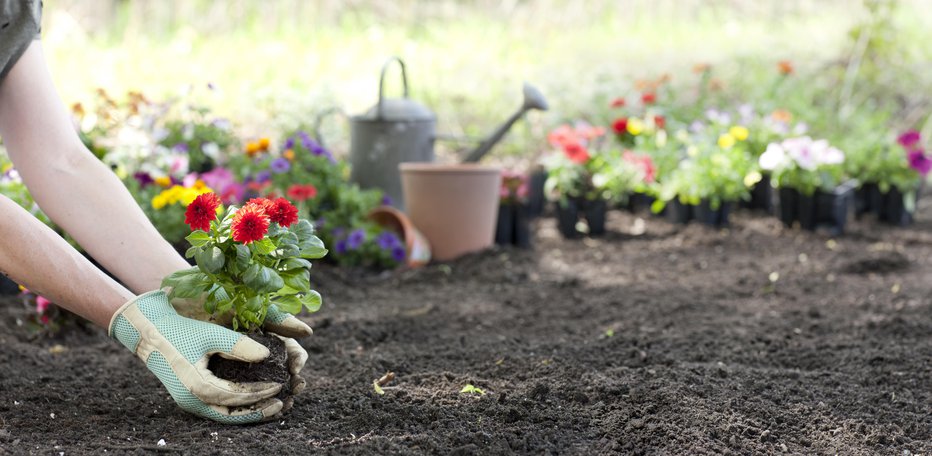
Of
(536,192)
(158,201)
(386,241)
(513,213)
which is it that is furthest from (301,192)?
(536,192)

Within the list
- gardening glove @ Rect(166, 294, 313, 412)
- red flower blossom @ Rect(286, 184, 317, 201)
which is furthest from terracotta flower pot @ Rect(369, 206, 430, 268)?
gardening glove @ Rect(166, 294, 313, 412)

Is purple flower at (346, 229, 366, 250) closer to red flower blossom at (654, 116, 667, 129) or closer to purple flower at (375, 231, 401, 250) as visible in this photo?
purple flower at (375, 231, 401, 250)

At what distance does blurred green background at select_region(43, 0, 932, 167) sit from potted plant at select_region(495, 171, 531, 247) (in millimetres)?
998

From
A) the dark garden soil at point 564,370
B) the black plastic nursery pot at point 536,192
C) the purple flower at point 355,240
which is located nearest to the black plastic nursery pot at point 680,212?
the black plastic nursery pot at point 536,192

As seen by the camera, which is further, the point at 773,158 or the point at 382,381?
the point at 773,158

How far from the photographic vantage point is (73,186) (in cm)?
191

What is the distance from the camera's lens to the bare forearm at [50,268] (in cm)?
167

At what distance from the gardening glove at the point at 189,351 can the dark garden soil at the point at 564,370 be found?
0.07m

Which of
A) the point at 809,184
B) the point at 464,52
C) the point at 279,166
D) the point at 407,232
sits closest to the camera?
the point at 279,166

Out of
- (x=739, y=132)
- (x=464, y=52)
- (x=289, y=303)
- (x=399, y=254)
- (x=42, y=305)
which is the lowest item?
(x=399, y=254)

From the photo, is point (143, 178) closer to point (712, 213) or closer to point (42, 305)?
point (42, 305)

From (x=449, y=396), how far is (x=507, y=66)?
514 centimetres

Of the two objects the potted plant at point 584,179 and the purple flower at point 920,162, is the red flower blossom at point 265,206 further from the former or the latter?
the purple flower at point 920,162

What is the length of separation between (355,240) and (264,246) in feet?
6.45
